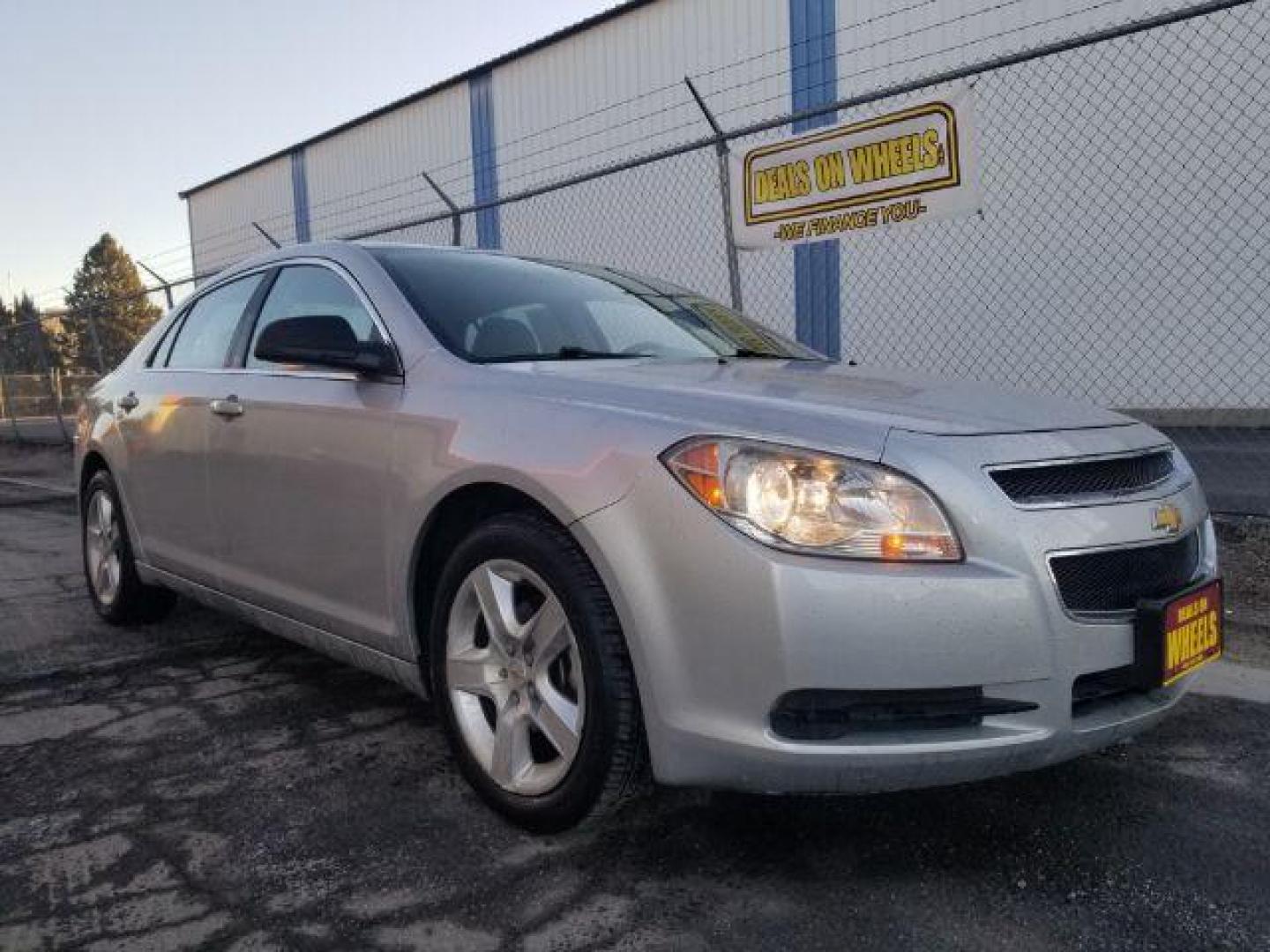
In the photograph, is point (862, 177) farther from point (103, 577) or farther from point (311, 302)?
point (103, 577)

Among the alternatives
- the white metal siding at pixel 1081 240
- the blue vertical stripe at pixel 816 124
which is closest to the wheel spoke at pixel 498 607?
the white metal siding at pixel 1081 240

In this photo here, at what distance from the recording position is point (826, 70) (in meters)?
13.1

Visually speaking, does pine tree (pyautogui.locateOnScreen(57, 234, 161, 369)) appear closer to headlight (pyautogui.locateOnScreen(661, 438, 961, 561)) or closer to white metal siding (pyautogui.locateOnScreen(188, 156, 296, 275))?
white metal siding (pyautogui.locateOnScreen(188, 156, 296, 275))

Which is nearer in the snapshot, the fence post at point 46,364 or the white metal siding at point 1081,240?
the white metal siding at point 1081,240

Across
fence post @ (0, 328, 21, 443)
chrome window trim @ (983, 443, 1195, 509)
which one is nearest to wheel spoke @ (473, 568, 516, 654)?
chrome window trim @ (983, 443, 1195, 509)

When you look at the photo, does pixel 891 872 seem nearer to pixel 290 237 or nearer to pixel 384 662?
pixel 384 662

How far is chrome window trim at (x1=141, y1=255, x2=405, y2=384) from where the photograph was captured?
2.99 meters

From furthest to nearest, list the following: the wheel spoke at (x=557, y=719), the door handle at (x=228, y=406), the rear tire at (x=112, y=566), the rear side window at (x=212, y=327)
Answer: the rear tire at (x=112, y=566) → the rear side window at (x=212, y=327) → the door handle at (x=228, y=406) → the wheel spoke at (x=557, y=719)

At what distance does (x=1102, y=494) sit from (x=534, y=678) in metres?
1.32

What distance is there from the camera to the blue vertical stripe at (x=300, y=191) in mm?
22516

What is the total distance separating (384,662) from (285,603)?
54 cm

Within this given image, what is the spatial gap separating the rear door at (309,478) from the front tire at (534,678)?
34cm

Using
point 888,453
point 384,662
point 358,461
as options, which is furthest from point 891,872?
point 358,461

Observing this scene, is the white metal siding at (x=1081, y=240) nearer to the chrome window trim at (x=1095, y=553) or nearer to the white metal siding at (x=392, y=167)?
the white metal siding at (x=392, y=167)
